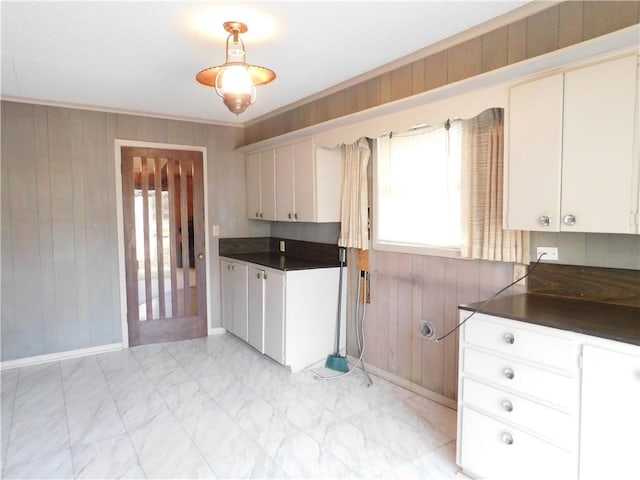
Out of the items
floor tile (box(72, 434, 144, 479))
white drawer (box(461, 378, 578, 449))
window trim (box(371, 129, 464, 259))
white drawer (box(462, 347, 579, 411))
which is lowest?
floor tile (box(72, 434, 144, 479))

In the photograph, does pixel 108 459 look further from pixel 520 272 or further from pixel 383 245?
pixel 520 272

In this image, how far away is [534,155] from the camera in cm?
203

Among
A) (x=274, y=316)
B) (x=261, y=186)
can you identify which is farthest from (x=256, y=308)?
(x=261, y=186)

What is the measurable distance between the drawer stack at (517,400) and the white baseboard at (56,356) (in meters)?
3.50

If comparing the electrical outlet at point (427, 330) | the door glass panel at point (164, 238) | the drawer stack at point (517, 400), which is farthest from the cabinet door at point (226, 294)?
the drawer stack at point (517, 400)

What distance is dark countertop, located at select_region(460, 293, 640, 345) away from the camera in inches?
63.8

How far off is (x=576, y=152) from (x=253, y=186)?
11.0ft

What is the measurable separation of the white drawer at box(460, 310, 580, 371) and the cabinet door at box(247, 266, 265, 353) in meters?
2.12

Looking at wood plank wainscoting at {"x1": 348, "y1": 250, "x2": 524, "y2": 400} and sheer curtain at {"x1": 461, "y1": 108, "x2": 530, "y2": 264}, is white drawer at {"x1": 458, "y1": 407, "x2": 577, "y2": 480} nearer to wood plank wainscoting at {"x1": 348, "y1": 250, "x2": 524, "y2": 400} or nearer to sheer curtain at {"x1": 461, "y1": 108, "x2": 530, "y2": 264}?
wood plank wainscoting at {"x1": 348, "y1": 250, "x2": 524, "y2": 400}

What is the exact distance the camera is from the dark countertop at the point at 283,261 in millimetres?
3584

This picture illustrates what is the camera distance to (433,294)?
2.91 meters

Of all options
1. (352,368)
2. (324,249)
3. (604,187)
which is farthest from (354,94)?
(352,368)

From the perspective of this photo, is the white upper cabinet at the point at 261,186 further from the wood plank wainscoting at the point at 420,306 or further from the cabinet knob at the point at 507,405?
the cabinet knob at the point at 507,405

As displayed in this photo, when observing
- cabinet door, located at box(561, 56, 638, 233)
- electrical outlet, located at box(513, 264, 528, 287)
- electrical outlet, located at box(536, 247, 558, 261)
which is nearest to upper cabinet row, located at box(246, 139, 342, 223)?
electrical outlet, located at box(513, 264, 528, 287)
